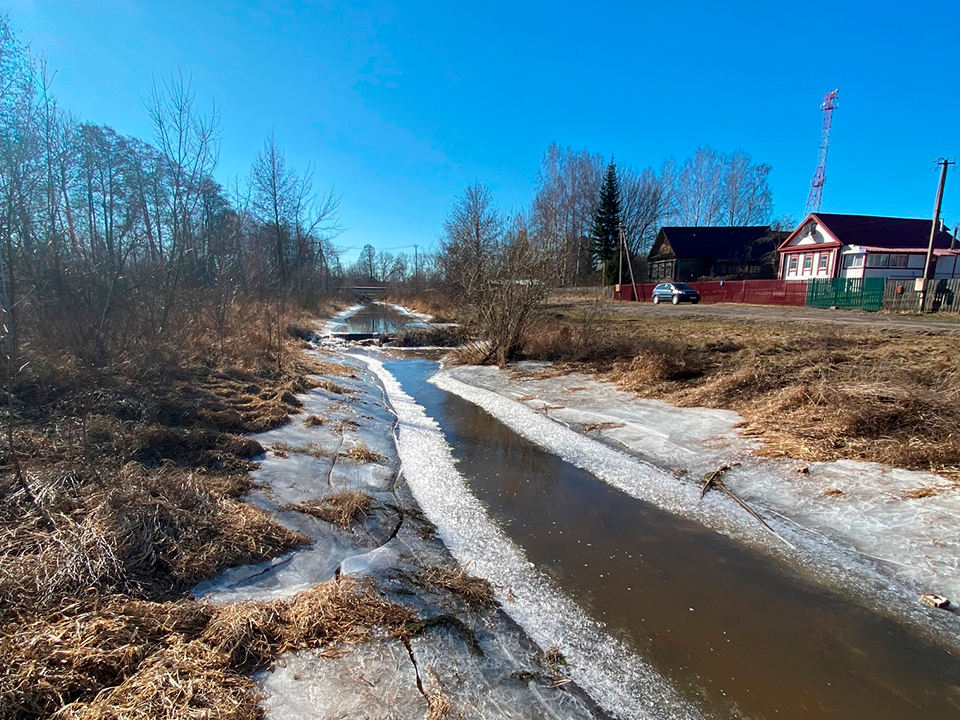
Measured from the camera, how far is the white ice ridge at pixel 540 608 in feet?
9.21

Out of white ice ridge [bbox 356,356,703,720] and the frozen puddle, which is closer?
white ice ridge [bbox 356,356,703,720]

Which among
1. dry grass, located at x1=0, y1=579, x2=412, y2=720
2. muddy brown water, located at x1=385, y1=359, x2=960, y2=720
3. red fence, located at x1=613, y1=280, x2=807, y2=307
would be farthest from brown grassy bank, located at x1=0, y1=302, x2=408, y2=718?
red fence, located at x1=613, y1=280, x2=807, y2=307

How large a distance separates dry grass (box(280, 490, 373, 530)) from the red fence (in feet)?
104

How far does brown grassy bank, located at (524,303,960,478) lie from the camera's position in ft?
18.4

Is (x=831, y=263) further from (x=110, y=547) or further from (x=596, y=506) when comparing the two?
(x=110, y=547)

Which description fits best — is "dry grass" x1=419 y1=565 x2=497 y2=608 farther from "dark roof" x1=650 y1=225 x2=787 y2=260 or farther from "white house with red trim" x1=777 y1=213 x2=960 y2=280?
"dark roof" x1=650 y1=225 x2=787 y2=260

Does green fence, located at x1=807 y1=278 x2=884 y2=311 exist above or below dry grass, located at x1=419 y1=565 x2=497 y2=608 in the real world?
→ above

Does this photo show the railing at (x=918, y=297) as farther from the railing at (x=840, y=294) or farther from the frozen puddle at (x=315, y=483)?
the frozen puddle at (x=315, y=483)

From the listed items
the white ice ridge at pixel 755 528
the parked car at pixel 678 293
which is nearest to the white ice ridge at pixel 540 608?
Result: the white ice ridge at pixel 755 528

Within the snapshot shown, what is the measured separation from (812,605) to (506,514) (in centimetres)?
294

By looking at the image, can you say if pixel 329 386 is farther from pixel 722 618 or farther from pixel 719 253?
pixel 719 253

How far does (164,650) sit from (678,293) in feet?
116

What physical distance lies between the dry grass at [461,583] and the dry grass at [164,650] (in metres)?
0.52

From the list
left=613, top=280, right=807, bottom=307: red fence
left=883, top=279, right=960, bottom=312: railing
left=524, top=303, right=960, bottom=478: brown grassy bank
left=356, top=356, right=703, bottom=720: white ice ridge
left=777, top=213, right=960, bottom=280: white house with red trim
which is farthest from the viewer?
left=777, top=213, right=960, bottom=280: white house with red trim
